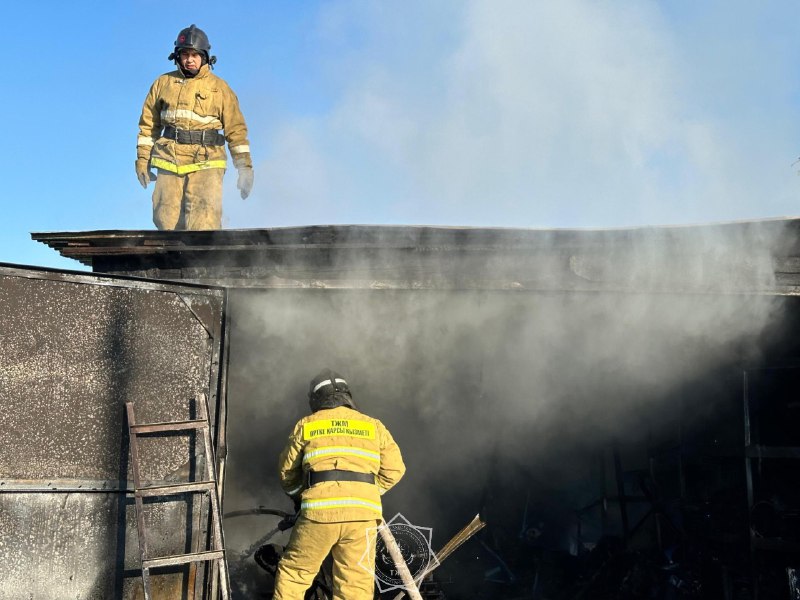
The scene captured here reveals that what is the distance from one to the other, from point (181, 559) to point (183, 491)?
424 mm

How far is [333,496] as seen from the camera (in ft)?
15.8

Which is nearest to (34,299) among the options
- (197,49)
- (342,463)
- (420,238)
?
(342,463)

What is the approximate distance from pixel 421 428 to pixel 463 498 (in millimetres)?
876

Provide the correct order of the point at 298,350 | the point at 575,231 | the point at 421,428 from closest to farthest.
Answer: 1. the point at 575,231
2. the point at 298,350
3. the point at 421,428

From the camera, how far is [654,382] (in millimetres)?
7848

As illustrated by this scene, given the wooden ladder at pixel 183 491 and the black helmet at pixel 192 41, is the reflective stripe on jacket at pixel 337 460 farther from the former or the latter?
the black helmet at pixel 192 41

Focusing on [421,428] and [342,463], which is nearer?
[342,463]

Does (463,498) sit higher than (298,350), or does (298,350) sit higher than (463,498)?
(298,350)

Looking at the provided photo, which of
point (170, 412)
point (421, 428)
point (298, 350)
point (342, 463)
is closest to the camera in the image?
point (342, 463)

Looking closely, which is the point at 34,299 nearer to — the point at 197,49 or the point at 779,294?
the point at 197,49

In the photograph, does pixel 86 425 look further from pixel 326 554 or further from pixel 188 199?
pixel 188 199

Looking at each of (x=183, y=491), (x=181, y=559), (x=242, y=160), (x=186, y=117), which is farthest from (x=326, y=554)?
(x=186, y=117)

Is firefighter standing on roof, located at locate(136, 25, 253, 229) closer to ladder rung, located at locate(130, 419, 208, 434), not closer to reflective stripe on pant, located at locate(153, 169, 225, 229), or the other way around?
reflective stripe on pant, located at locate(153, 169, 225, 229)

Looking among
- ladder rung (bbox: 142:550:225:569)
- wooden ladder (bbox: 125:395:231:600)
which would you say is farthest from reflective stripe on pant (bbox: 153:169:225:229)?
ladder rung (bbox: 142:550:225:569)
